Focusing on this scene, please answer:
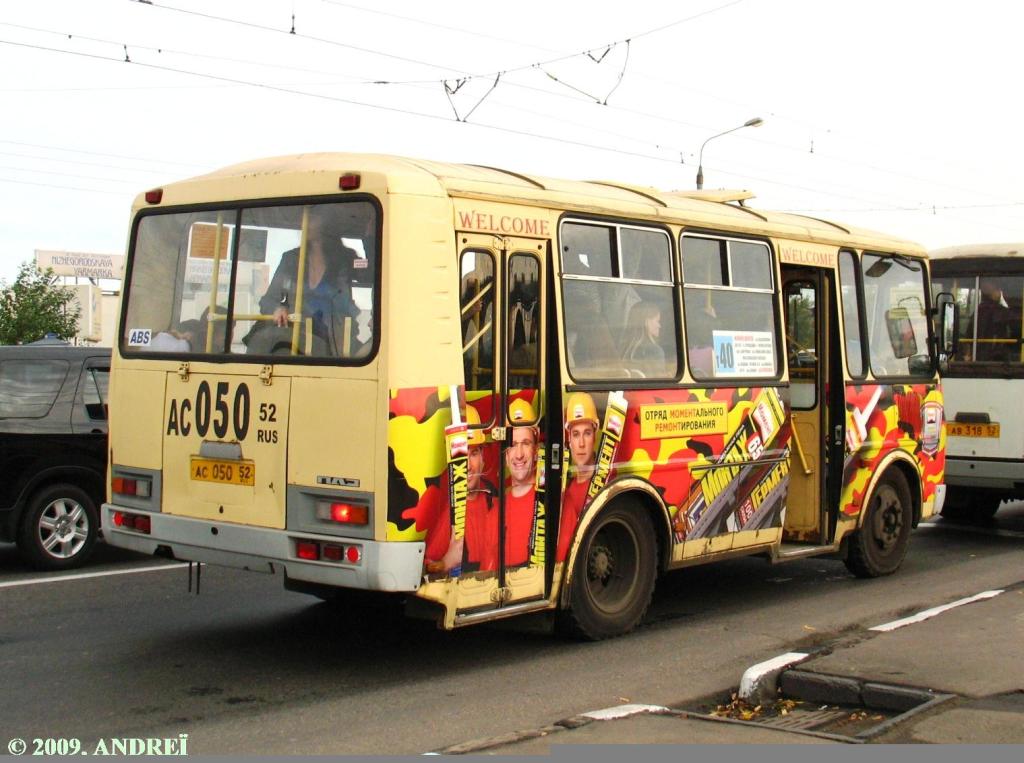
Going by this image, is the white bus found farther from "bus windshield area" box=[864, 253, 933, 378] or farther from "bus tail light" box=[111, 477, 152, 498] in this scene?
"bus tail light" box=[111, 477, 152, 498]

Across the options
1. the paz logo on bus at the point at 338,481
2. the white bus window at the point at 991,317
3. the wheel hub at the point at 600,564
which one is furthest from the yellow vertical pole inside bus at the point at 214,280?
Result: the white bus window at the point at 991,317

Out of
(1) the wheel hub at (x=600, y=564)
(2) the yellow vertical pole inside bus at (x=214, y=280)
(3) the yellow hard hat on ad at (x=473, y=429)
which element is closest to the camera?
(3) the yellow hard hat on ad at (x=473, y=429)

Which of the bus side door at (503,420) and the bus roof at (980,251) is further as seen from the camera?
the bus roof at (980,251)

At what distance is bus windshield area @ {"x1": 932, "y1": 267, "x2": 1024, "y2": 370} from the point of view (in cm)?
1380

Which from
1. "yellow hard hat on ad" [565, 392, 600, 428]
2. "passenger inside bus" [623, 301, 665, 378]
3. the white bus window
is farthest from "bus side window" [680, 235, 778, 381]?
the white bus window

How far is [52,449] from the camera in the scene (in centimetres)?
1110

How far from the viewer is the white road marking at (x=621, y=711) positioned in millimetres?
6445

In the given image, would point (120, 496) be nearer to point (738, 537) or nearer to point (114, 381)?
point (114, 381)

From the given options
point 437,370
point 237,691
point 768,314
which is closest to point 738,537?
point 768,314

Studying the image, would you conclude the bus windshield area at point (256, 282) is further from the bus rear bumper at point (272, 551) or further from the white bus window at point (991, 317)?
the white bus window at point (991, 317)

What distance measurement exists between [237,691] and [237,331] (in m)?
2.02

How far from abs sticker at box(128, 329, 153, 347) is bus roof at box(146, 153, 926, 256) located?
2.65 ft

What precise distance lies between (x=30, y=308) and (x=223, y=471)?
124 ft

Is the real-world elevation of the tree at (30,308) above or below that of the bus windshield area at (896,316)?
above
